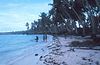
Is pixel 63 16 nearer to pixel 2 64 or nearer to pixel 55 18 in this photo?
pixel 55 18

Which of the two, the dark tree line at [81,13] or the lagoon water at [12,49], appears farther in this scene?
the dark tree line at [81,13]

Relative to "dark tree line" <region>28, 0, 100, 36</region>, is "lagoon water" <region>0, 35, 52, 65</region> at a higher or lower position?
lower

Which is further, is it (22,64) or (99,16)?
(99,16)

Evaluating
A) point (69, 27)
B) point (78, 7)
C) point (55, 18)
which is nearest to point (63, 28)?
point (69, 27)

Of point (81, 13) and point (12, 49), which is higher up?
point (81, 13)

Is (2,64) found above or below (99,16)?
below

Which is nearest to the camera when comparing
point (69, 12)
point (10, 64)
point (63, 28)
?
point (10, 64)

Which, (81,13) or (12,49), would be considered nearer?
(12,49)

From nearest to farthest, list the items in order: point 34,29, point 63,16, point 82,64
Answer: point 82,64
point 63,16
point 34,29

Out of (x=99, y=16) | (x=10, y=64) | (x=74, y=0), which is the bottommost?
(x=10, y=64)

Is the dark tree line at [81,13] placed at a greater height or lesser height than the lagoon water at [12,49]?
greater

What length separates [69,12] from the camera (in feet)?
178

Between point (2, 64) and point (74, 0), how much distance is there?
28.9 metres

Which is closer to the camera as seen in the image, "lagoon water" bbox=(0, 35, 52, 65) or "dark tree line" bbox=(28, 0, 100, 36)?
"lagoon water" bbox=(0, 35, 52, 65)
